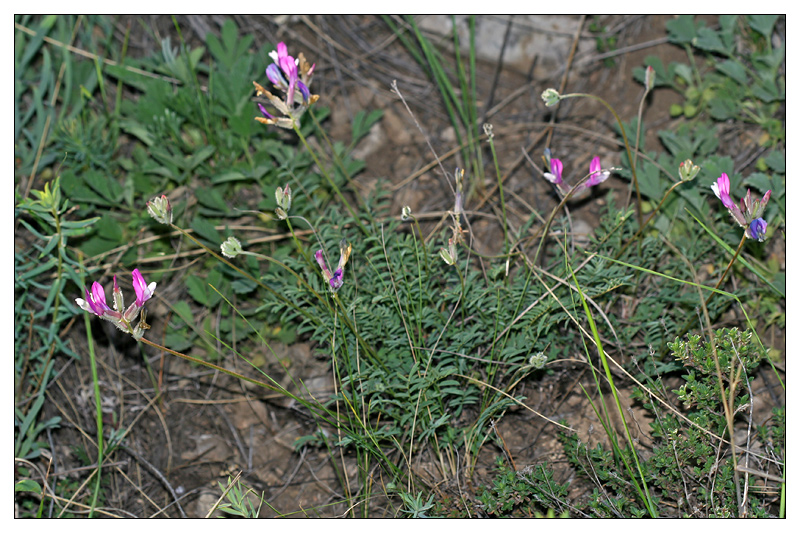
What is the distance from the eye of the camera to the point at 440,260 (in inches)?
91.3

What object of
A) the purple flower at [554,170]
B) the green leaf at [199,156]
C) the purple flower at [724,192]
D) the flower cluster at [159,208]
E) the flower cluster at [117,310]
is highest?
the purple flower at [724,192]

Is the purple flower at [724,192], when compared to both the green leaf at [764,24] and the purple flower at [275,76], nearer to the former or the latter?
the green leaf at [764,24]

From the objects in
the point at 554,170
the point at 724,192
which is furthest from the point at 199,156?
the point at 724,192

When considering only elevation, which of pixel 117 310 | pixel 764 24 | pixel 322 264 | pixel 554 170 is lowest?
pixel 117 310

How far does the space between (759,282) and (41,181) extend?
10.6 feet

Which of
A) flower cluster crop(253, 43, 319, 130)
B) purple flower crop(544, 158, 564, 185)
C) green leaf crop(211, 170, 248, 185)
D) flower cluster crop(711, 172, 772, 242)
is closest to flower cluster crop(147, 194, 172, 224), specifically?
flower cluster crop(253, 43, 319, 130)

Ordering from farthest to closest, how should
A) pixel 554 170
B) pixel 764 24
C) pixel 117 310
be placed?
pixel 764 24 < pixel 554 170 < pixel 117 310

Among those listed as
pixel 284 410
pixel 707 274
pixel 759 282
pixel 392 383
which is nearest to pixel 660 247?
pixel 707 274

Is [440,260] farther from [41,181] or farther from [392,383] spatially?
[41,181]

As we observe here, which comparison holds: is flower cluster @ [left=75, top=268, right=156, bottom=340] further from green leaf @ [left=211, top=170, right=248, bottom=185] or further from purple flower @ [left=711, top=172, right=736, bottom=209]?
purple flower @ [left=711, top=172, right=736, bottom=209]

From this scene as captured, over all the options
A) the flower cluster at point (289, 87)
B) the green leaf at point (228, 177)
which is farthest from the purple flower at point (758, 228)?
the green leaf at point (228, 177)

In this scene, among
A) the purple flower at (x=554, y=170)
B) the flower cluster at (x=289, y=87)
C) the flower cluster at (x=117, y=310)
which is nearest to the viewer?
the flower cluster at (x=117, y=310)

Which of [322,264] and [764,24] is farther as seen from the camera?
[764,24]

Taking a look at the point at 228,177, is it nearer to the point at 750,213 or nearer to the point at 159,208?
the point at 159,208
